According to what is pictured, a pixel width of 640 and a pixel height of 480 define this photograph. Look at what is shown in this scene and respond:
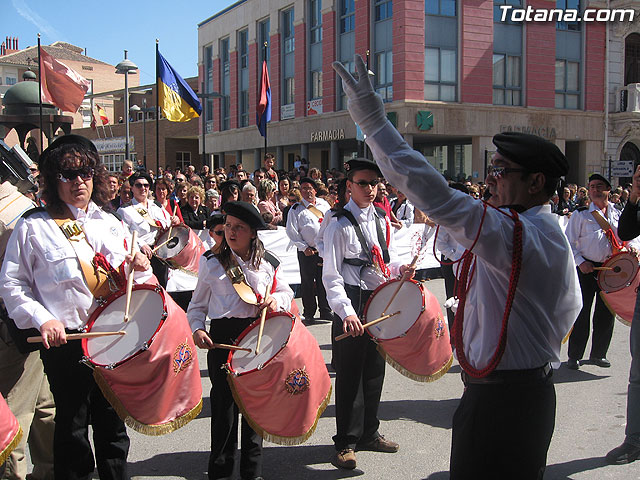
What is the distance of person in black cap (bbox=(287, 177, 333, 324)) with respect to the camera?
9.64 metres

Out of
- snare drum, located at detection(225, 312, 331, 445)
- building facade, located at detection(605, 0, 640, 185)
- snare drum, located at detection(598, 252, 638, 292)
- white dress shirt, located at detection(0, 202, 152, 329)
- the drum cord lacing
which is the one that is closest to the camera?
the drum cord lacing

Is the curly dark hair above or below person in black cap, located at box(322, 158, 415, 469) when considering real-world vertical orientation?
above

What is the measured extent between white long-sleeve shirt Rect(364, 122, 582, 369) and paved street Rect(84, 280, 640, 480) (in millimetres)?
2191

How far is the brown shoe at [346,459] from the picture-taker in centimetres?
Answer: 443

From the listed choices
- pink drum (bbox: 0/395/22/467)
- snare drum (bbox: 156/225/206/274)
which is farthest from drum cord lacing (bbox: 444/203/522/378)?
snare drum (bbox: 156/225/206/274)

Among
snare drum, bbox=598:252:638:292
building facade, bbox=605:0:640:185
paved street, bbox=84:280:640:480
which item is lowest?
paved street, bbox=84:280:640:480

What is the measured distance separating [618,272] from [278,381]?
14.5 ft

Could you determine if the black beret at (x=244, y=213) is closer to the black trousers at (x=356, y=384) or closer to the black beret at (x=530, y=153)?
the black trousers at (x=356, y=384)

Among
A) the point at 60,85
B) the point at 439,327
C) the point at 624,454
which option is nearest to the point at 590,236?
the point at 624,454

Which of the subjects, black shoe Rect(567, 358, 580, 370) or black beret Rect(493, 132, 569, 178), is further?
black shoe Rect(567, 358, 580, 370)

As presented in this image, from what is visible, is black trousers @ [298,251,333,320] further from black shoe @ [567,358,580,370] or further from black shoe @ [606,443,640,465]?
black shoe @ [606,443,640,465]

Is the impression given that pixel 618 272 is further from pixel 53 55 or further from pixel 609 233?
pixel 53 55

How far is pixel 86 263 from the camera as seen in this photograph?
360 cm

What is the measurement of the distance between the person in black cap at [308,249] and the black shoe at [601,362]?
12.5 feet
